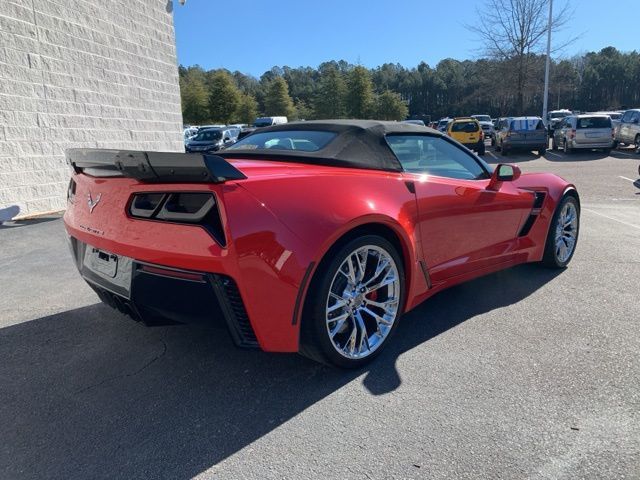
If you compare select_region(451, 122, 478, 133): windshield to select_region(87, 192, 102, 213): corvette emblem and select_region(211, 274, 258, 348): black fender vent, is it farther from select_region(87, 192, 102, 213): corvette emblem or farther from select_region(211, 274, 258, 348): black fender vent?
select_region(211, 274, 258, 348): black fender vent

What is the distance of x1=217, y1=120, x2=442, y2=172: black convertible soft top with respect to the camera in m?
2.97

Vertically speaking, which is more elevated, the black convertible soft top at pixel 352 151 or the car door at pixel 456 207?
the black convertible soft top at pixel 352 151

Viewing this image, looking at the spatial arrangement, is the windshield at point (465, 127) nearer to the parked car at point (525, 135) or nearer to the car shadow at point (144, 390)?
the parked car at point (525, 135)

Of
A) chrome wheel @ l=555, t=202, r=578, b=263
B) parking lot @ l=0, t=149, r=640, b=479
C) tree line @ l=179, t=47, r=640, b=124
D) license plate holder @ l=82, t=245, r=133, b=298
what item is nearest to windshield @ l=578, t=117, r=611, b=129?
tree line @ l=179, t=47, r=640, b=124

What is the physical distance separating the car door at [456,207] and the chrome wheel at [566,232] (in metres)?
0.65

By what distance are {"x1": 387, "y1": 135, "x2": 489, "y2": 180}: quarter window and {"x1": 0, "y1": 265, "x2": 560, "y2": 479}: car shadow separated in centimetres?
105

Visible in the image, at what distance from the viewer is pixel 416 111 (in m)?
97.1

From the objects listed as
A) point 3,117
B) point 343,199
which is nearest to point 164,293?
point 343,199

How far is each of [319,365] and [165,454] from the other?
105 cm

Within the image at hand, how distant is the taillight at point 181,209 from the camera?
7.35ft

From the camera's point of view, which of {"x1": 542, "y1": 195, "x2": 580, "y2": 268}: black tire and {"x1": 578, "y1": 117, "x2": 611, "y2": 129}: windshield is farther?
{"x1": 578, "y1": 117, "x2": 611, "y2": 129}: windshield

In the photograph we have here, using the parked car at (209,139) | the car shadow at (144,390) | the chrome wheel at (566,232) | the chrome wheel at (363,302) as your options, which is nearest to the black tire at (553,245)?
the chrome wheel at (566,232)

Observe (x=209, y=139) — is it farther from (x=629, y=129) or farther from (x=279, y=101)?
(x=279, y=101)

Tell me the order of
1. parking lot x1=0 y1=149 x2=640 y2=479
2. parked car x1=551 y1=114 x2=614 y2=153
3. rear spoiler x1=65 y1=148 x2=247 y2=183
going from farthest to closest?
parked car x1=551 y1=114 x2=614 y2=153 → rear spoiler x1=65 y1=148 x2=247 y2=183 → parking lot x1=0 y1=149 x2=640 y2=479
